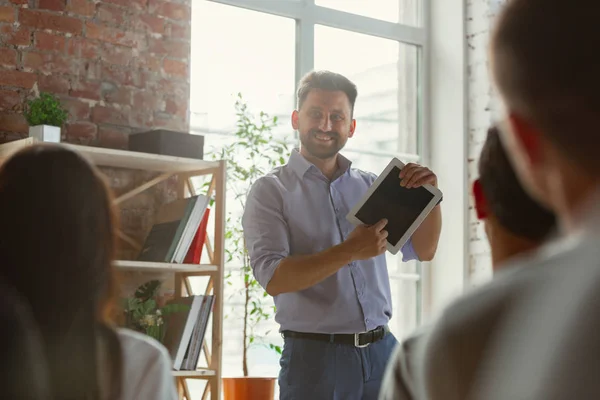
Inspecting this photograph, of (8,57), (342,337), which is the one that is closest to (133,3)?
(8,57)

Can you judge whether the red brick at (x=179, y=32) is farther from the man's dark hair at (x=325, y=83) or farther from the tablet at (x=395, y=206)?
the tablet at (x=395, y=206)

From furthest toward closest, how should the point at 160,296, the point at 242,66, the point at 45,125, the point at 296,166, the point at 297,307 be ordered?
the point at 242,66 < the point at 160,296 < the point at 45,125 < the point at 296,166 < the point at 297,307

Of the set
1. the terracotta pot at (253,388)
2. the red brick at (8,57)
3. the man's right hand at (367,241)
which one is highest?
the red brick at (8,57)

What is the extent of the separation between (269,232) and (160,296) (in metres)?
1.00

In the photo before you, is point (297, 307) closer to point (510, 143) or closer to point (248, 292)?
point (248, 292)

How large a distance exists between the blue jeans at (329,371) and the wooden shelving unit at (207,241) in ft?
2.29

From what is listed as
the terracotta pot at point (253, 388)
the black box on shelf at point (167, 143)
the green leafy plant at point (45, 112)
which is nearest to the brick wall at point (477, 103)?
the terracotta pot at point (253, 388)

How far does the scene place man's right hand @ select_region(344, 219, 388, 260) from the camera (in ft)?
8.48

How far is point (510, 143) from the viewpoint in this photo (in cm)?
50

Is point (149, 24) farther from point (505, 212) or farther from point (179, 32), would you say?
point (505, 212)

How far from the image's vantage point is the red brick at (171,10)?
373cm

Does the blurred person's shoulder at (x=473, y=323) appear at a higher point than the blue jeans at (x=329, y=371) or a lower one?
higher

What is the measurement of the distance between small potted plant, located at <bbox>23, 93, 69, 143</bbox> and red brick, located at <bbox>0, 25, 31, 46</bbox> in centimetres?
32

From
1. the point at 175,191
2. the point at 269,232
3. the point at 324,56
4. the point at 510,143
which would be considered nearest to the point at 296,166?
the point at 269,232
